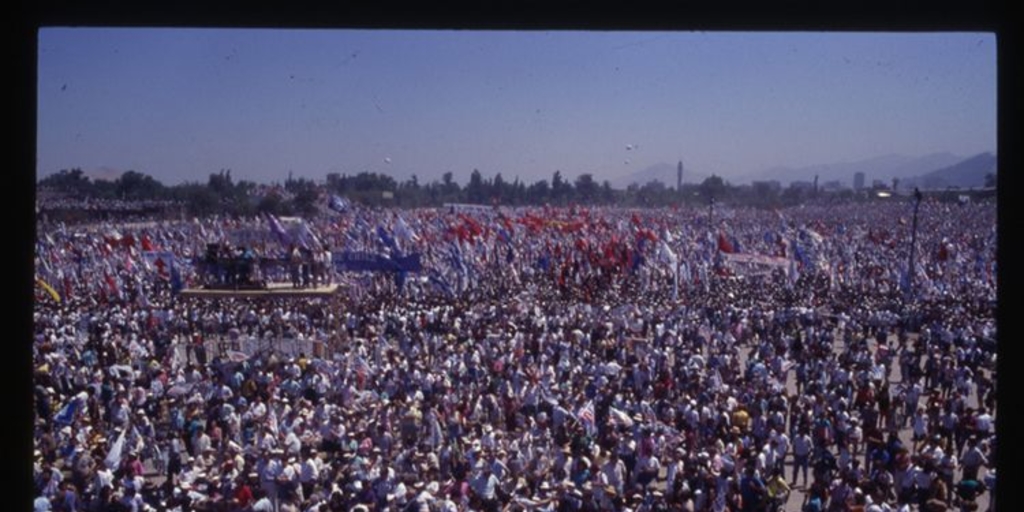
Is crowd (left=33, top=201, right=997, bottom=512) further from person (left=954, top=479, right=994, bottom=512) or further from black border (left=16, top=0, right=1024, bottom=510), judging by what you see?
black border (left=16, top=0, right=1024, bottom=510)

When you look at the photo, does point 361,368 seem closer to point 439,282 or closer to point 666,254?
point 439,282

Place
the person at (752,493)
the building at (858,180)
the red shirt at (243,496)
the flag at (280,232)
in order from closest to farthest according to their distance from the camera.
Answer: the red shirt at (243,496) < the person at (752,493) < the flag at (280,232) < the building at (858,180)

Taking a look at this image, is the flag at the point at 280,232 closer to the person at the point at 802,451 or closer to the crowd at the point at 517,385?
the crowd at the point at 517,385

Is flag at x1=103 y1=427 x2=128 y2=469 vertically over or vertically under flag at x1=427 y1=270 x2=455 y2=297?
under

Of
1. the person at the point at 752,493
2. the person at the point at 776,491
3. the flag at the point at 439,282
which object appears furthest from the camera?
the flag at the point at 439,282

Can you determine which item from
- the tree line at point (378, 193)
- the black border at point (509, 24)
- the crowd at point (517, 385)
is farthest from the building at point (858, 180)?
the black border at point (509, 24)

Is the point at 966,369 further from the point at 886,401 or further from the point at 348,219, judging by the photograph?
the point at 348,219

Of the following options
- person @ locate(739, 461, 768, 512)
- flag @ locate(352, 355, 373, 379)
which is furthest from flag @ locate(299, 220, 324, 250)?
person @ locate(739, 461, 768, 512)
